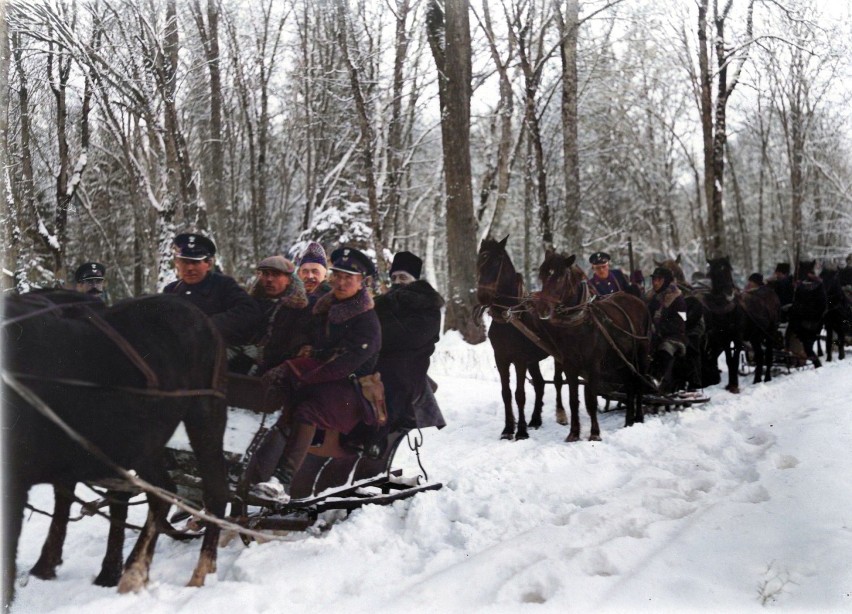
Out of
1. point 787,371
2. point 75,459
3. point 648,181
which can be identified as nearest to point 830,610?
point 75,459

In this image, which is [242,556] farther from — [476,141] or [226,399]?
[476,141]

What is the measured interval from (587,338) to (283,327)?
413cm

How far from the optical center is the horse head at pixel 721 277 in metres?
10.7

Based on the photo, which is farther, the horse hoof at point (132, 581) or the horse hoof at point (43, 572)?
the horse hoof at point (43, 572)

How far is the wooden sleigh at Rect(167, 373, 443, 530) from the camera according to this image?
4.25 m

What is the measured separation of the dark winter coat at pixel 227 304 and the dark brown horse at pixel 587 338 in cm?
391

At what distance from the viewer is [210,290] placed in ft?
14.1

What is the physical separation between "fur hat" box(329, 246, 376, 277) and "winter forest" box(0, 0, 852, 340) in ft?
6.49

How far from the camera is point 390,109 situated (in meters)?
17.6

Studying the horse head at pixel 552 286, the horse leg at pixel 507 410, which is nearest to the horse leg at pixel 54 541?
the horse leg at pixel 507 410

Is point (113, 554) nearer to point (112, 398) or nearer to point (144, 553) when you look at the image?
point (144, 553)

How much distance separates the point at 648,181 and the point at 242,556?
3102 cm

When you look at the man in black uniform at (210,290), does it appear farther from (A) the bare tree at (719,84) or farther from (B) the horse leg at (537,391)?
(A) the bare tree at (719,84)

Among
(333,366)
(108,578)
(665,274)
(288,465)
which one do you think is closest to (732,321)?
(665,274)
